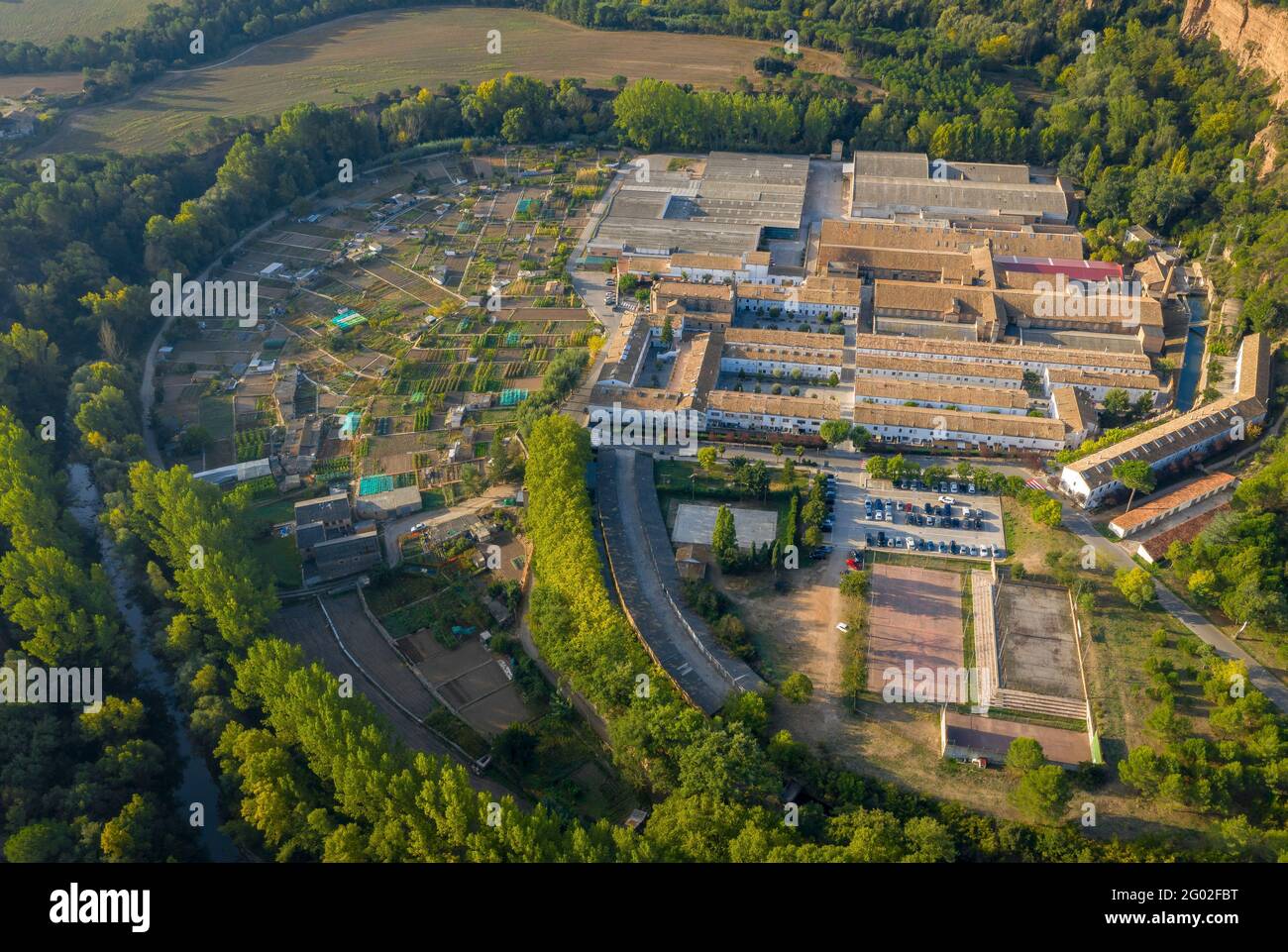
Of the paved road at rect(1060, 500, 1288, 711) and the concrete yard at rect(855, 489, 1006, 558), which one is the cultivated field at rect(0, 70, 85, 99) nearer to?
the concrete yard at rect(855, 489, 1006, 558)

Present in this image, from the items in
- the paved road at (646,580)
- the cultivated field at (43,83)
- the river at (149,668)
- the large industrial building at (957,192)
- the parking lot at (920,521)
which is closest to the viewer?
the river at (149,668)

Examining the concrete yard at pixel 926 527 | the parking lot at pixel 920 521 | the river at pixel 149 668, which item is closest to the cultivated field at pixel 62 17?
the river at pixel 149 668

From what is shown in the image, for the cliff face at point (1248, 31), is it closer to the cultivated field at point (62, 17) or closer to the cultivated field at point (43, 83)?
the cultivated field at point (43, 83)

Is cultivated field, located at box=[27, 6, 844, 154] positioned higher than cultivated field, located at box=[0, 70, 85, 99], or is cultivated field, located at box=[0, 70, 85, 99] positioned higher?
cultivated field, located at box=[27, 6, 844, 154]

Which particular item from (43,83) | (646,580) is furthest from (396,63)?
(646,580)

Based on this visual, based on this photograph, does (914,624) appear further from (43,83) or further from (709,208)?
(43,83)

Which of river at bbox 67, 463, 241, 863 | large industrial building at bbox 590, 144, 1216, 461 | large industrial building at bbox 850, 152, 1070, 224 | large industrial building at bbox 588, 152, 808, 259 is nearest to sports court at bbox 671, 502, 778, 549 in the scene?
large industrial building at bbox 590, 144, 1216, 461
